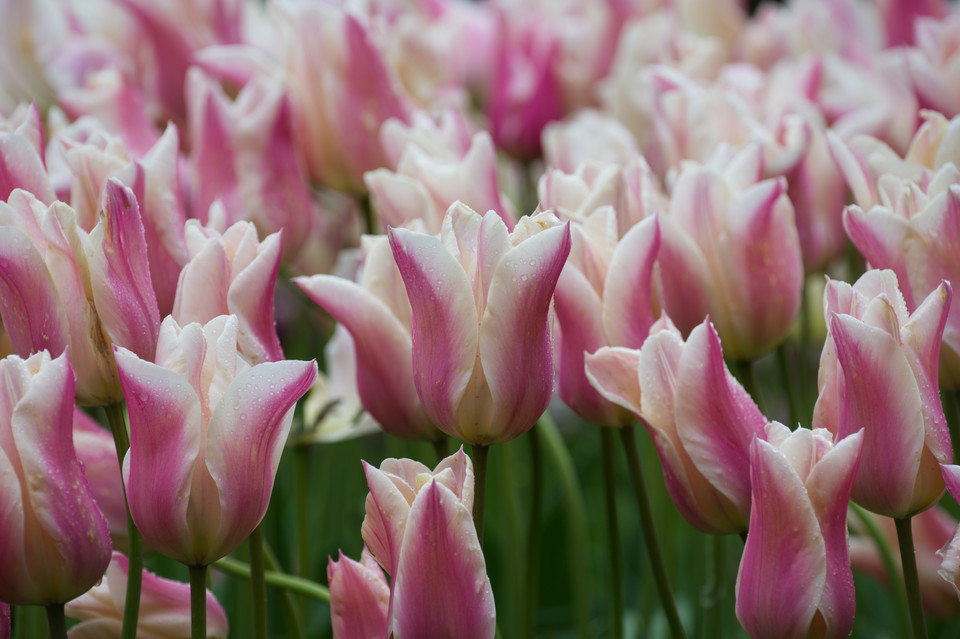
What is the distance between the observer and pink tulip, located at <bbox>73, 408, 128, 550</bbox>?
482 mm

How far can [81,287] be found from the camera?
419mm

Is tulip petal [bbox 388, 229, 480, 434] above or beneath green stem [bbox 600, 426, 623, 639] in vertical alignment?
above

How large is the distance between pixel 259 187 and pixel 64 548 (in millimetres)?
373

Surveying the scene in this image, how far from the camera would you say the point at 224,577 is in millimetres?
866

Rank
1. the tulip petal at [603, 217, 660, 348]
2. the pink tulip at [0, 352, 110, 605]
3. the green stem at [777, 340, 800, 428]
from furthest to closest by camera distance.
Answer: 1. the green stem at [777, 340, 800, 428]
2. the tulip petal at [603, 217, 660, 348]
3. the pink tulip at [0, 352, 110, 605]

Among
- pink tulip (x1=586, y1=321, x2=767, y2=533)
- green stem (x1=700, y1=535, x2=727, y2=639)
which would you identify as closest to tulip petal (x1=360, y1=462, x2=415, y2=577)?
pink tulip (x1=586, y1=321, x2=767, y2=533)

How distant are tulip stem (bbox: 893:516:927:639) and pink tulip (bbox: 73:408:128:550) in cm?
34

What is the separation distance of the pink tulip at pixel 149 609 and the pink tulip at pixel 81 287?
3.7 inches

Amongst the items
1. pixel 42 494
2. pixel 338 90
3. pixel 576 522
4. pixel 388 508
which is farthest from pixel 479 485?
pixel 338 90

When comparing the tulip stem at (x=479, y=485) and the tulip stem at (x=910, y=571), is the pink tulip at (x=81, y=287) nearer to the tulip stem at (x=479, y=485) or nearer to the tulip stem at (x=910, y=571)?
the tulip stem at (x=479, y=485)

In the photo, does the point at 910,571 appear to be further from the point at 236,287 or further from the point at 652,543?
the point at 236,287

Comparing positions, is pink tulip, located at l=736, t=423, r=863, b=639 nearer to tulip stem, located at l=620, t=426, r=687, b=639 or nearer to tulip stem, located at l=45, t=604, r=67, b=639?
tulip stem, located at l=620, t=426, r=687, b=639

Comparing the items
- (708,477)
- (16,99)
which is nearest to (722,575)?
(708,477)

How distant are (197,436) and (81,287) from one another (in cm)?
10
